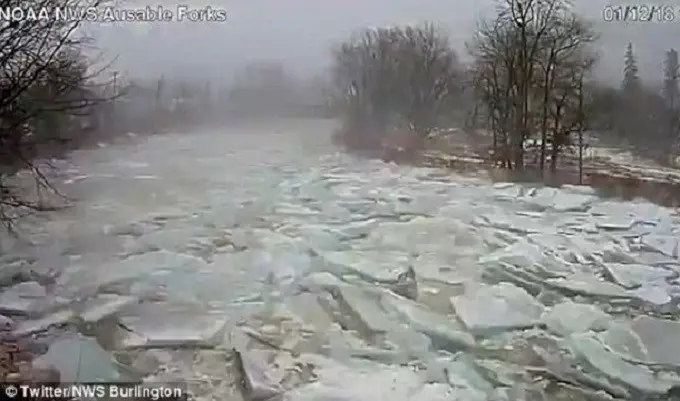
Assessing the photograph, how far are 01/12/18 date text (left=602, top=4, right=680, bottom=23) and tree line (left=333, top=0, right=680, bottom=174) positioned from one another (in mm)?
50

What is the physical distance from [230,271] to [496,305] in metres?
0.57

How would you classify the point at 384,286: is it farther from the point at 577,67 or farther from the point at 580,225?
the point at 577,67

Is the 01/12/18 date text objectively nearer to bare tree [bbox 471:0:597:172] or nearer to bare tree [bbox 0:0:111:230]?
bare tree [bbox 471:0:597:172]

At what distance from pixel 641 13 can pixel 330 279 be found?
87 cm

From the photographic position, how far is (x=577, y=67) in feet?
5.41

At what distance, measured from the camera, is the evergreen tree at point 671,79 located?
5.31 feet

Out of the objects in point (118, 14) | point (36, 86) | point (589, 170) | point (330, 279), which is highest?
point (118, 14)

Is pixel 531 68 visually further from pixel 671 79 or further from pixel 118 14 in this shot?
pixel 118 14

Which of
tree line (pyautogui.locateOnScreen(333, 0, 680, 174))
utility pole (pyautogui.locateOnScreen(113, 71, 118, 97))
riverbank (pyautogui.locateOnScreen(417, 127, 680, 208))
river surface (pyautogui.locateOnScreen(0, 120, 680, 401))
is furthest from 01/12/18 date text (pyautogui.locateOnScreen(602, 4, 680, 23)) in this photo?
utility pole (pyautogui.locateOnScreen(113, 71, 118, 97))

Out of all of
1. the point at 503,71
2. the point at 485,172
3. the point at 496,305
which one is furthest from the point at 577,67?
the point at 496,305

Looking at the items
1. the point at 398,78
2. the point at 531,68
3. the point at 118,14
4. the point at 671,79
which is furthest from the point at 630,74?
the point at 118,14

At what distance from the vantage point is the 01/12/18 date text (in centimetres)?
161

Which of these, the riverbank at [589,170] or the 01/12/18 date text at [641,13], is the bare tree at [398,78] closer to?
the riverbank at [589,170]

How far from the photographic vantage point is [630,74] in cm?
163
